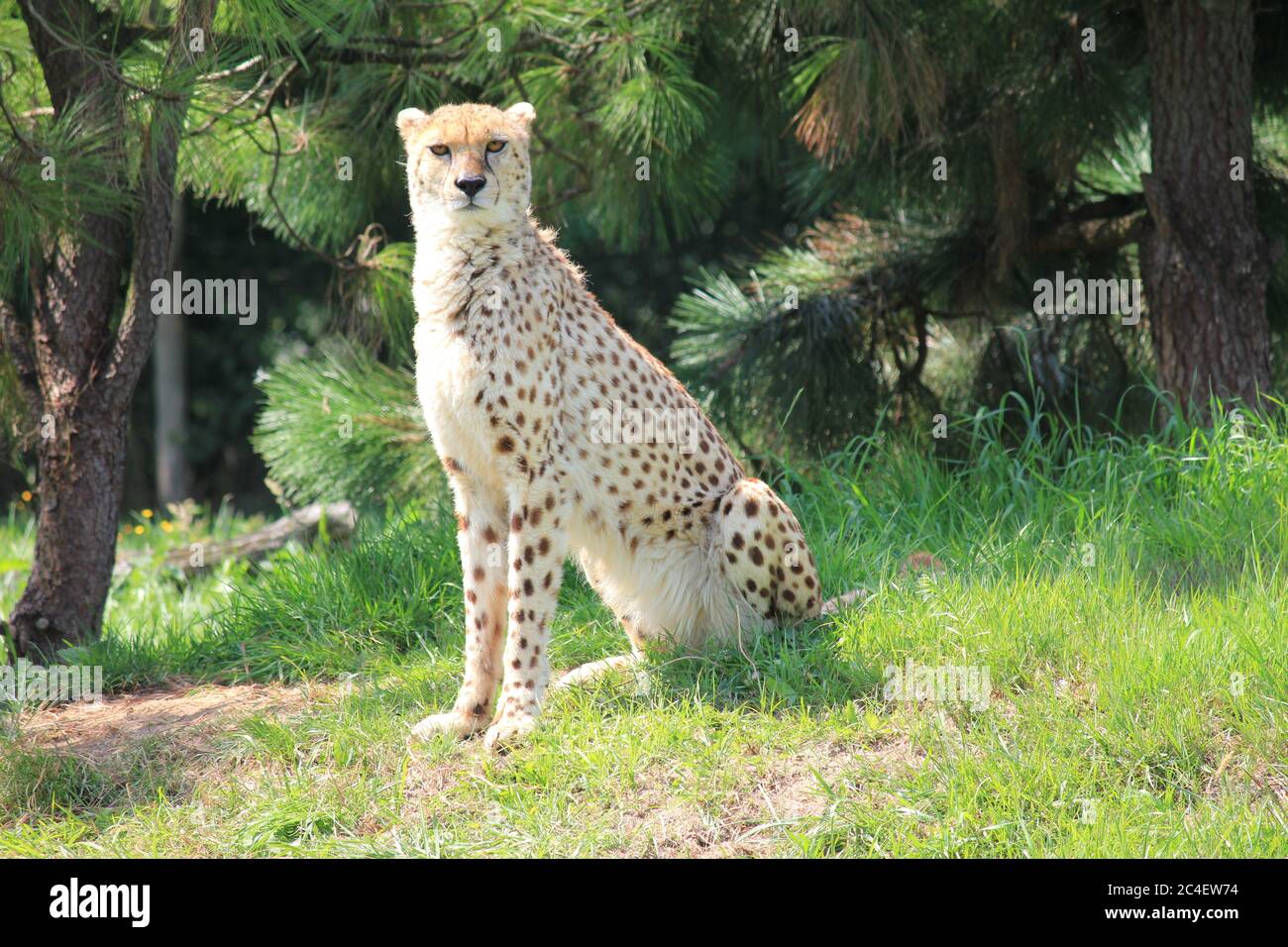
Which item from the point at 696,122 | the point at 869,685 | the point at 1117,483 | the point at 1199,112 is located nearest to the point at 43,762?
the point at 869,685

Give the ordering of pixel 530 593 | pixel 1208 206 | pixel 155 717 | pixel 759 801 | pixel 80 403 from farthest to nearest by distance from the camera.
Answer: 1. pixel 1208 206
2. pixel 80 403
3. pixel 155 717
4. pixel 530 593
5. pixel 759 801

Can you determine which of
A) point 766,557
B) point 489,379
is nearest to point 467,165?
point 489,379

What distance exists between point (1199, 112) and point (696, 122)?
1.70 meters

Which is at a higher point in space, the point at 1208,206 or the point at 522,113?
the point at 522,113

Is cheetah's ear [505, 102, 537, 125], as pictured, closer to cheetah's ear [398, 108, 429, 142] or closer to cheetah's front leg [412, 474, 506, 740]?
cheetah's ear [398, 108, 429, 142]

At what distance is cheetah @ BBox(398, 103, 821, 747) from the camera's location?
11.6ft

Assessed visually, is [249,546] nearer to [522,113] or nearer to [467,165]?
[522,113]

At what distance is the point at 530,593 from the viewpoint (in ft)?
11.7

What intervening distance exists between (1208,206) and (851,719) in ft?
8.05

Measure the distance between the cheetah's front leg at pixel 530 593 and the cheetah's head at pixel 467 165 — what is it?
706mm

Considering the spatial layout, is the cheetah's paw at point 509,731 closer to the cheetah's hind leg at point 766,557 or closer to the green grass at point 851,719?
the green grass at point 851,719

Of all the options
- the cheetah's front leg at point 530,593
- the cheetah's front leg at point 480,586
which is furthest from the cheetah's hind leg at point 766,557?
the cheetah's front leg at point 480,586

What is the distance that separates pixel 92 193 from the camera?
395 centimetres

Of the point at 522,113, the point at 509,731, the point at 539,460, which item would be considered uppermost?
the point at 522,113
